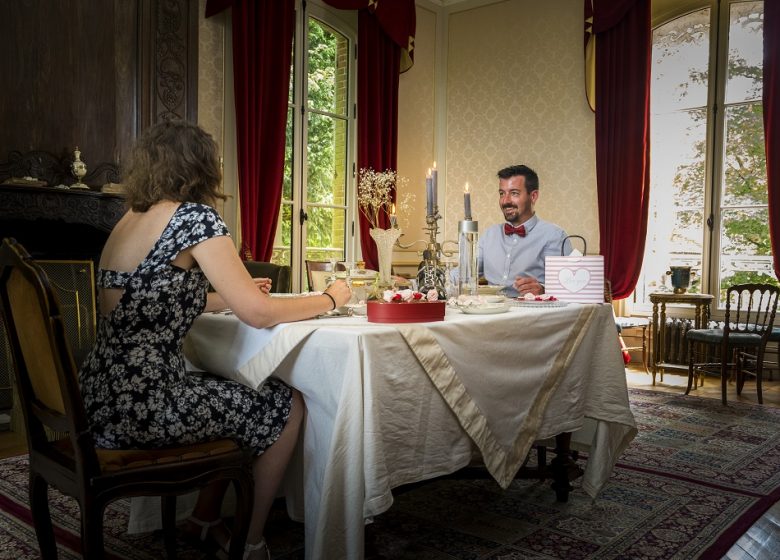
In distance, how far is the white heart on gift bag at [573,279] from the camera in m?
2.51

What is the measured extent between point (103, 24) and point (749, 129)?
5034mm

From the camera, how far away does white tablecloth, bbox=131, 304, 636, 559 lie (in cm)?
159

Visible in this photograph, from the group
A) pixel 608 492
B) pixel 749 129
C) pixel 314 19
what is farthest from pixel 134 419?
pixel 749 129

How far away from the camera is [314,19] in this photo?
5812mm

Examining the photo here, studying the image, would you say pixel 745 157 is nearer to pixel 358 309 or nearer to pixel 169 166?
pixel 358 309

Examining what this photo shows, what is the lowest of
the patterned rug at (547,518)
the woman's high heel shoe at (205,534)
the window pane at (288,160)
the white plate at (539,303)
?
the patterned rug at (547,518)

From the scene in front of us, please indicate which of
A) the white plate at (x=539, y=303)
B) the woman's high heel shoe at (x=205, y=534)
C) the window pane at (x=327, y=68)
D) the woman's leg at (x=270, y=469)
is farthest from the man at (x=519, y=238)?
the window pane at (x=327, y=68)

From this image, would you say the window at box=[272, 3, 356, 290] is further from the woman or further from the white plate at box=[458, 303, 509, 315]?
the woman

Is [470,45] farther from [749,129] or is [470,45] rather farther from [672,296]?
[672,296]

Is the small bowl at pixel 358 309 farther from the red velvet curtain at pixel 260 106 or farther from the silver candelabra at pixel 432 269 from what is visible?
the red velvet curtain at pixel 260 106

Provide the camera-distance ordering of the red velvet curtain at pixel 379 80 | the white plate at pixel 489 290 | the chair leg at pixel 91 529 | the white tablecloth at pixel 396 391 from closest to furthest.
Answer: the chair leg at pixel 91 529
the white tablecloth at pixel 396 391
the white plate at pixel 489 290
the red velvet curtain at pixel 379 80

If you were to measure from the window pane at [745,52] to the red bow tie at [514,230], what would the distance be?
3.31m

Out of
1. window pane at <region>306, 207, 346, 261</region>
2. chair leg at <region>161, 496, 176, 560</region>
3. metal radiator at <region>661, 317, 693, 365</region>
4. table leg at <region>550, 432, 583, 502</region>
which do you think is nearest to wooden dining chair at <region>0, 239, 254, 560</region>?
chair leg at <region>161, 496, 176, 560</region>

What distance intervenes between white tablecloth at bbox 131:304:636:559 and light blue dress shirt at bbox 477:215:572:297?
3.71 feet
